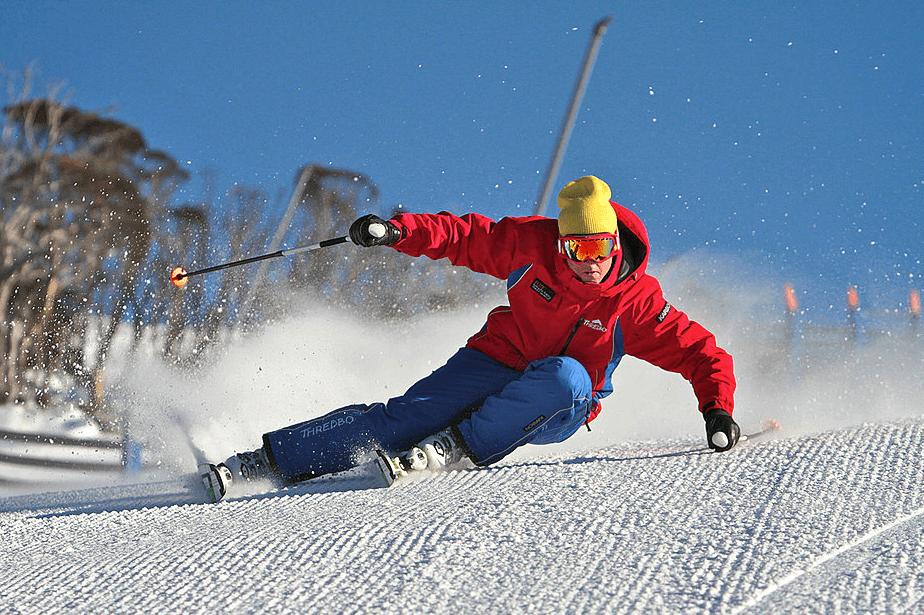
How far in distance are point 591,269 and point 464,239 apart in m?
0.47

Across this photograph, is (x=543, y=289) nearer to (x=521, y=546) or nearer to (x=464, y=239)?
(x=464, y=239)

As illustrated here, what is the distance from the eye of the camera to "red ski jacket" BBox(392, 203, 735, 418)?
270 centimetres

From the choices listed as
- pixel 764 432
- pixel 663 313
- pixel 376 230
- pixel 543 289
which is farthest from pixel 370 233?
pixel 764 432

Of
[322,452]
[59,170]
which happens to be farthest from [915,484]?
[59,170]

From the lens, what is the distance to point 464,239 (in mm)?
2756

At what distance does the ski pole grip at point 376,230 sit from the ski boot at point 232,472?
2.67ft

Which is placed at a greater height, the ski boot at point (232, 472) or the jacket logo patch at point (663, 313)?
the jacket logo patch at point (663, 313)

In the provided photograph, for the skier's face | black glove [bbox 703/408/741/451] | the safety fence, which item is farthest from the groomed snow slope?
the safety fence

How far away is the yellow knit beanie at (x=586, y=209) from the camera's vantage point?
257 centimetres

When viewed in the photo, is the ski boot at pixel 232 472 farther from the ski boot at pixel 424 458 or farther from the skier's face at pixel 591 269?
the skier's face at pixel 591 269

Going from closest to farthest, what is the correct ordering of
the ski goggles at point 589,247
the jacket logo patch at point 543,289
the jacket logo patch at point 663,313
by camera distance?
the ski goggles at point 589,247 < the jacket logo patch at point 543,289 < the jacket logo patch at point 663,313

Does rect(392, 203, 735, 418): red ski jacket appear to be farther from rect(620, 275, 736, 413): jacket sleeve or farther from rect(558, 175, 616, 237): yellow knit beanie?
rect(558, 175, 616, 237): yellow knit beanie

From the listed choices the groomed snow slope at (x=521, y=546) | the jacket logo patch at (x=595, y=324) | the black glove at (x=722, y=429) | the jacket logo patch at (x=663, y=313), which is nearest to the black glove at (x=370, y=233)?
the jacket logo patch at (x=595, y=324)

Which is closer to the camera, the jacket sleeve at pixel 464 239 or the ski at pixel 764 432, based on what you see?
the jacket sleeve at pixel 464 239
